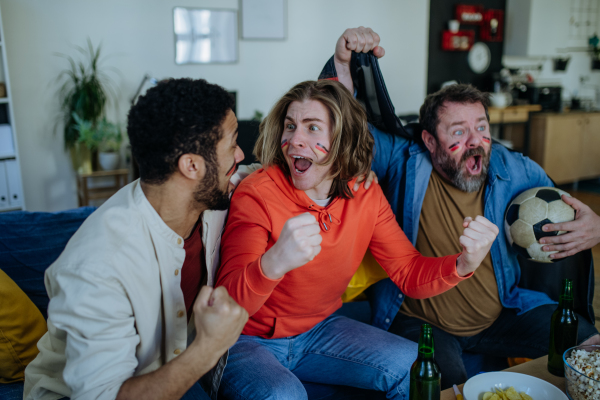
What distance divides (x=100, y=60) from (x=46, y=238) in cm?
283

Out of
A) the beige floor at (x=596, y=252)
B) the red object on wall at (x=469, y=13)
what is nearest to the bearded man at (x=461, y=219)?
the beige floor at (x=596, y=252)

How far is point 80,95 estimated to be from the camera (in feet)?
13.2

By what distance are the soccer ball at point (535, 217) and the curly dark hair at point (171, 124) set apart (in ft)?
3.79

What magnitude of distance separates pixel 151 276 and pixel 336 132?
0.78 metres

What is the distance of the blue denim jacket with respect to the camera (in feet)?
6.27

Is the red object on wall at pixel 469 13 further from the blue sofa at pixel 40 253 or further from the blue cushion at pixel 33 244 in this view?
the blue cushion at pixel 33 244

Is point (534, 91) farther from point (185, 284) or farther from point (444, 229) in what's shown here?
point (185, 284)

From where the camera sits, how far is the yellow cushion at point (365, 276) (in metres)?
1.91

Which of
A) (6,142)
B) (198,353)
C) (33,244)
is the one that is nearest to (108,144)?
(6,142)

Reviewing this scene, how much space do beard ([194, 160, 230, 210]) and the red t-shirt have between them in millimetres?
145

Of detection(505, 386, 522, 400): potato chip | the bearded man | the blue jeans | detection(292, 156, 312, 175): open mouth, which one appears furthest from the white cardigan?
the bearded man

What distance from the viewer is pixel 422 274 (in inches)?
62.9

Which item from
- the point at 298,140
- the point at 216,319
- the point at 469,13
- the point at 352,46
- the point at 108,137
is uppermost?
the point at 469,13

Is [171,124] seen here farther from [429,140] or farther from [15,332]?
[429,140]
